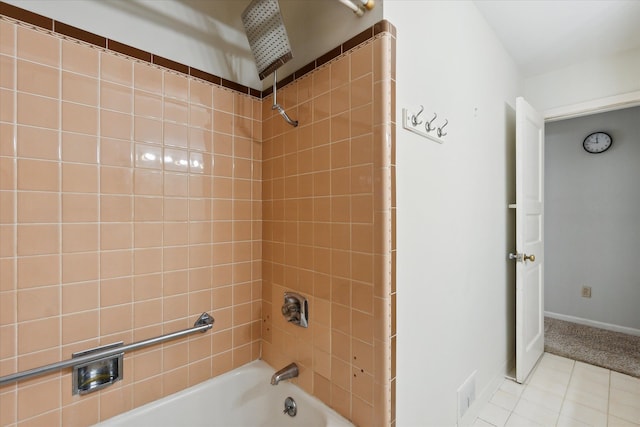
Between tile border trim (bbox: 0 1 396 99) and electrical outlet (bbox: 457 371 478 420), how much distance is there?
1.74 m

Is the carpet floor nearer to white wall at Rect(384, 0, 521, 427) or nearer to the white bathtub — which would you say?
white wall at Rect(384, 0, 521, 427)

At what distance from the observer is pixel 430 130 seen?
1.22 m

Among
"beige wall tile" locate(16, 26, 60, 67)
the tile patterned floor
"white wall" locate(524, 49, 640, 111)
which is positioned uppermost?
"white wall" locate(524, 49, 640, 111)

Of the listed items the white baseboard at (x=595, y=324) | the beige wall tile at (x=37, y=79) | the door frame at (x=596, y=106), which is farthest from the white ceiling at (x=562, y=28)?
the white baseboard at (x=595, y=324)

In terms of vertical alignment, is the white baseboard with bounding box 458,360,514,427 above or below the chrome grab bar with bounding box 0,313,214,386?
below

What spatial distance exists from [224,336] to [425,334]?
103 cm

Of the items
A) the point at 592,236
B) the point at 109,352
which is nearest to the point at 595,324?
the point at 592,236

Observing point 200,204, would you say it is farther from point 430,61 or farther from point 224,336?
point 430,61

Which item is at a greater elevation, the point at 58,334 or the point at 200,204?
the point at 200,204

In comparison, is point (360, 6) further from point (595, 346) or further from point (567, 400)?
point (595, 346)

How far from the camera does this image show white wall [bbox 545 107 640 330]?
269 centimetres

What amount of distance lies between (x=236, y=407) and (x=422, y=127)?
1.64 m

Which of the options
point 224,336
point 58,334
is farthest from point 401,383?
point 58,334

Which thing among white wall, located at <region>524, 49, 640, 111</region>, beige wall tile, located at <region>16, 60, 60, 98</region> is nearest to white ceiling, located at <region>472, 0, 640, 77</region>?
white wall, located at <region>524, 49, 640, 111</region>
